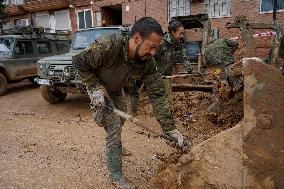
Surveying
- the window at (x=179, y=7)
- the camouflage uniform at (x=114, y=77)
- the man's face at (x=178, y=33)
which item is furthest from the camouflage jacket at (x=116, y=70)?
the window at (x=179, y=7)

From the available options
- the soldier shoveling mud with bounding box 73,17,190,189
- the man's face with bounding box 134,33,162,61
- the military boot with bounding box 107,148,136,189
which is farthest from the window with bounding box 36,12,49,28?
the man's face with bounding box 134,33,162,61

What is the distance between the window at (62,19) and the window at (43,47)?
11151mm

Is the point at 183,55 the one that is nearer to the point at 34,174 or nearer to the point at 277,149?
the point at 34,174

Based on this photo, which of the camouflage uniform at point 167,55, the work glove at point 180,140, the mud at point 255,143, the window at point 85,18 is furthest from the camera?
the window at point 85,18

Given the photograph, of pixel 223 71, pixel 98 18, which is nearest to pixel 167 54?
pixel 223 71

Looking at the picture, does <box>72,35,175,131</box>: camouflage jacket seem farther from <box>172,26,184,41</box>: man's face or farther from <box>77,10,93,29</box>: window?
<box>77,10,93,29</box>: window

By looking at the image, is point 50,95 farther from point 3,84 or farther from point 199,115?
point 199,115

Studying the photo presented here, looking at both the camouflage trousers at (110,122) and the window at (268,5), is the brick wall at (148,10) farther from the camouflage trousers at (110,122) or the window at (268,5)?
the camouflage trousers at (110,122)

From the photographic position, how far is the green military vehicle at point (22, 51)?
32.2 ft

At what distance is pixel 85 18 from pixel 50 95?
13770mm

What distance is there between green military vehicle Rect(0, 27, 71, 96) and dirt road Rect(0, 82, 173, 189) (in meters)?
2.66

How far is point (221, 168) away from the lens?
2.57 m

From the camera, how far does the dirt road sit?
372 centimetres

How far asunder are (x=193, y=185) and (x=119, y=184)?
921 mm
